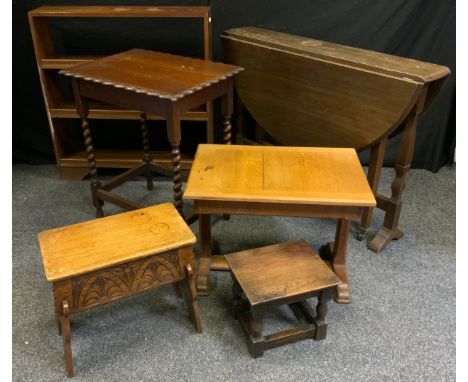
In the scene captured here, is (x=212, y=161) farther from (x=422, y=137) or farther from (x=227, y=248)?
(x=422, y=137)

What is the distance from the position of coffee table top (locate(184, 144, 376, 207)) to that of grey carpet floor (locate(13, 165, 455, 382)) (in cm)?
51

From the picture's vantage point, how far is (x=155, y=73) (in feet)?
6.83

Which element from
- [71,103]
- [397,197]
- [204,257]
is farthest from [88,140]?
[397,197]

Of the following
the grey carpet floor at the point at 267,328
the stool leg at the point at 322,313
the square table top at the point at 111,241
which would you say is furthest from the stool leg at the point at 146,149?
the stool leg at the point at 322,313

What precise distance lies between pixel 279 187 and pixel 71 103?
5.70 feet

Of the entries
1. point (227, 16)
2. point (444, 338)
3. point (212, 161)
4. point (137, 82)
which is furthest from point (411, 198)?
point (137, 82)

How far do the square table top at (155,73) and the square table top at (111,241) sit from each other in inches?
20.0

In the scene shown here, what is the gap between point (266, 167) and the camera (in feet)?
6.46

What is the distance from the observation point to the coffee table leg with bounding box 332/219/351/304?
6.37 ft

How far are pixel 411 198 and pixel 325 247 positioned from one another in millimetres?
884

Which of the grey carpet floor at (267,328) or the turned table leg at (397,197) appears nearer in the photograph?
the grey carpet floor at (267,328)

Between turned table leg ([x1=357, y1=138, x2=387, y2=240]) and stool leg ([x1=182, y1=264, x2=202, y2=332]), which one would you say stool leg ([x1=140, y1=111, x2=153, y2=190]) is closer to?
stool leg ([x1=182, y1=264, x2=202, y2=332])

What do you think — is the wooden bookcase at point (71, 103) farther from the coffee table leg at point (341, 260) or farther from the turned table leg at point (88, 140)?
the coffee table leg at point (341, 260)

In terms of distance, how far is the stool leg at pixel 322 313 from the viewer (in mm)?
1682
